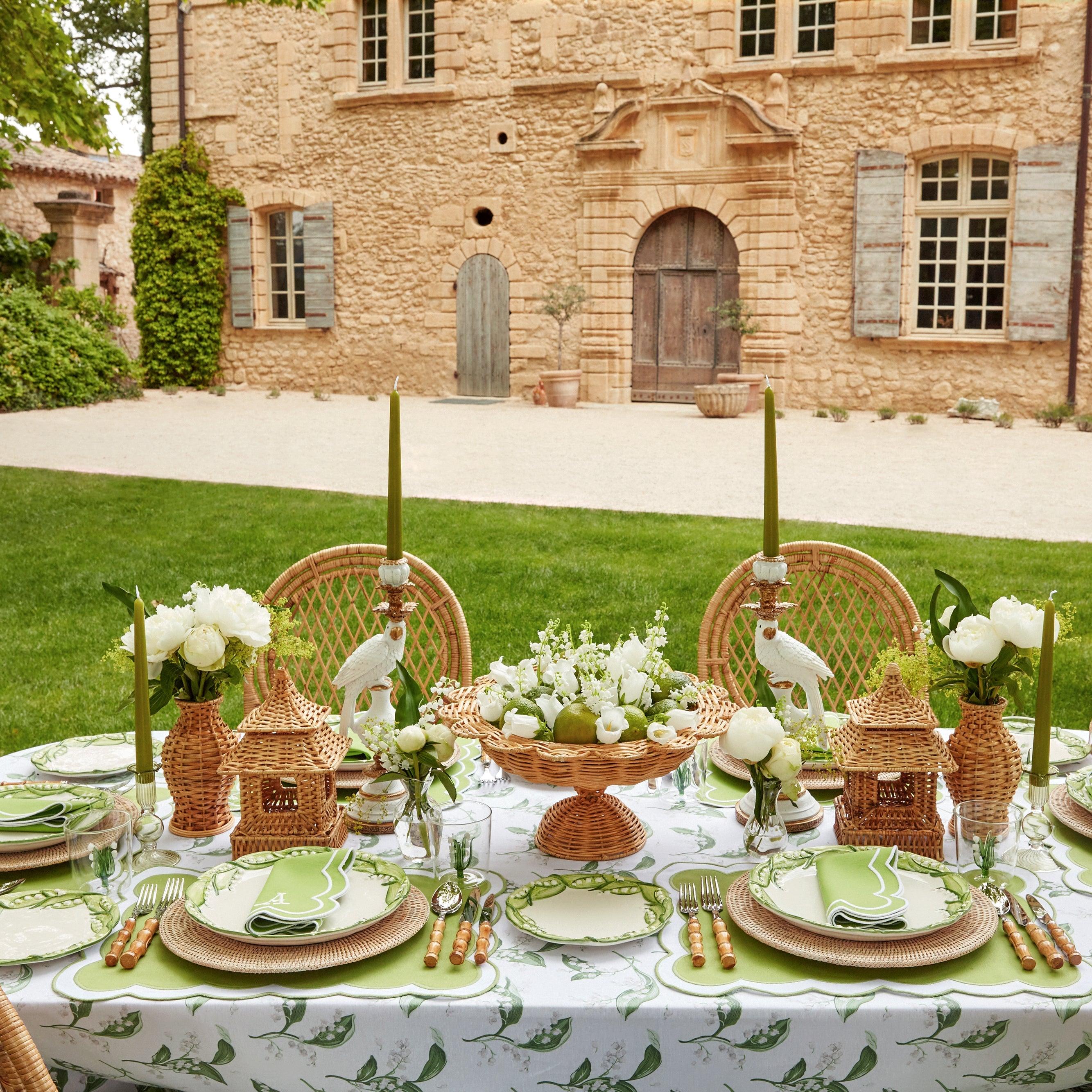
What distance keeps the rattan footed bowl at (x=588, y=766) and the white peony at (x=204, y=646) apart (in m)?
0.31

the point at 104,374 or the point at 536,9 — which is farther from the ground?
the point at 536,9

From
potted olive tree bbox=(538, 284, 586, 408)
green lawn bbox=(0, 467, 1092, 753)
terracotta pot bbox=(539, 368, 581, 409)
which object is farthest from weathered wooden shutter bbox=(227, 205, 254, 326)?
green lawn bbox=(0, 467, 1092, 753)

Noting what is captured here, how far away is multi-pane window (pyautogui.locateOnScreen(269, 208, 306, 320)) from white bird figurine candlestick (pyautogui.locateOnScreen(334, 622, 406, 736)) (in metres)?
13.6

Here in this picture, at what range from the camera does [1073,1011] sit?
129cm

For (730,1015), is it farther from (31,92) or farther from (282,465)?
(282,465)

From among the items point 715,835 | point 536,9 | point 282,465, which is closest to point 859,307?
point 536,9

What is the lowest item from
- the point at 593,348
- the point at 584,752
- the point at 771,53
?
the point at 584,752

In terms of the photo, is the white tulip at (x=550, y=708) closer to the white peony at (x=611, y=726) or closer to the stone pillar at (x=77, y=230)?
the white peony at (x=611, y=726)

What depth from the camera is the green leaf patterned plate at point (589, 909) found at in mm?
1442

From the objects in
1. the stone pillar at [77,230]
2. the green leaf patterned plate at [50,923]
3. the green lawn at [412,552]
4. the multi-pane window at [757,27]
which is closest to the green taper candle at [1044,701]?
the green leaf patterned plate at [50,923]

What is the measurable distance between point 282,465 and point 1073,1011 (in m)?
8.28

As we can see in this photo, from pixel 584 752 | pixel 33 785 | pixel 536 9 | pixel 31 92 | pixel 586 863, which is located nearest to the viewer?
pixel 584 752

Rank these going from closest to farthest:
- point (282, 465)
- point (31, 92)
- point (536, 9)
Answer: point (31, 92) → point (282, 465) → point (536, 9)

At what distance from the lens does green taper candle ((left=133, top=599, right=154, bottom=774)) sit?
1.60 meters
